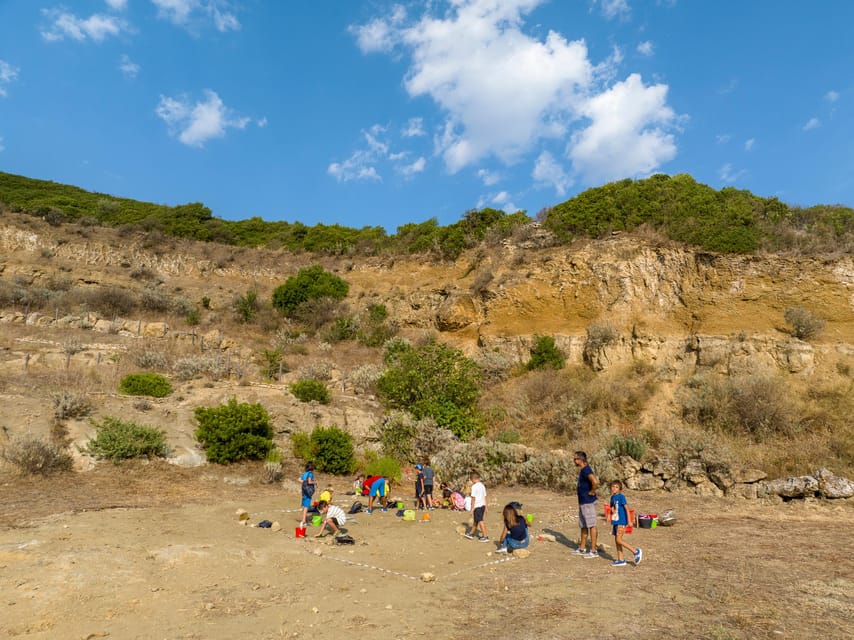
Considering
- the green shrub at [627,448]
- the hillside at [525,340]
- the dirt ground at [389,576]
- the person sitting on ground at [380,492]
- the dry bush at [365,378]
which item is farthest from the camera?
the dry bush at [365,378]

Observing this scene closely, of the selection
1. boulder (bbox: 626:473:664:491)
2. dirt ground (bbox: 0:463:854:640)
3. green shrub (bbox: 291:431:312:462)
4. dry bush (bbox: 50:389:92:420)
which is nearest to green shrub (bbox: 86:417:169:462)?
dry bush (bbox: 50:389:92:420)

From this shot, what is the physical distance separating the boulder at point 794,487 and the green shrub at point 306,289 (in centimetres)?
2622

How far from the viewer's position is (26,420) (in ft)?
38.5

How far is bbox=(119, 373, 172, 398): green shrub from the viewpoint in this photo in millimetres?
15164

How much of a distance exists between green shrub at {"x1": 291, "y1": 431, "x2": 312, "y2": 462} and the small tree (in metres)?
16.7

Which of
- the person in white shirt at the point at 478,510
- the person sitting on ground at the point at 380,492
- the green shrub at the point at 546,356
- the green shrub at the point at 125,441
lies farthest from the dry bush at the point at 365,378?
the person in white shirt at the point at 478,510

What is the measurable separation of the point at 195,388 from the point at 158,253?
24.5m

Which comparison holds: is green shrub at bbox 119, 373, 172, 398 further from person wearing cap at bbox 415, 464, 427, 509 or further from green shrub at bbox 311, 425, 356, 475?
person wearing cap at bbox 415, 464, 427, 509

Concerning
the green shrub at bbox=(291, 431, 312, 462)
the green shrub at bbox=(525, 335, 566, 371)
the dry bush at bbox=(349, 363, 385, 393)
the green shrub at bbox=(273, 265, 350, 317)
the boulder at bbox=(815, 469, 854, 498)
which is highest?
the green shrub at bbox=(273, 265, 350, 317)

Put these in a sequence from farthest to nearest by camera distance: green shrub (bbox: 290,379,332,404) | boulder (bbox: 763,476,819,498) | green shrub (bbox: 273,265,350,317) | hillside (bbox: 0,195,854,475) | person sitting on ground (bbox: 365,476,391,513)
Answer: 1. green shrub (bbox: 273,265,350,317)
2. green shrub (bbox: 290,379,332,404)
3. hillside (bbox: 0,195,854,475)
4. person sitting on ground (bbox: 365,476,391,513)
5. boulder (bbox: 763,476,819,498)

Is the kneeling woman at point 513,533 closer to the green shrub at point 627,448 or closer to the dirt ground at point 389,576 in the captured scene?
the dirt ground at point 389,576

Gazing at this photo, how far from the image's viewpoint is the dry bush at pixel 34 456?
1043cm

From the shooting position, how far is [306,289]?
32.6 meters

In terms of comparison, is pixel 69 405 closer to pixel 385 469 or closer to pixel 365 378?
pixel 385 469
